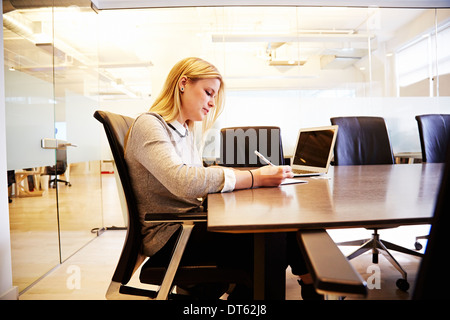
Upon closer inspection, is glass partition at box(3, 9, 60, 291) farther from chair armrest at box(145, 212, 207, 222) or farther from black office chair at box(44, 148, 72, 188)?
chair armrest at box(145, 212, 207, 222)

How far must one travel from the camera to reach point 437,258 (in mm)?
354

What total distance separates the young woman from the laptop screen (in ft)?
1.54

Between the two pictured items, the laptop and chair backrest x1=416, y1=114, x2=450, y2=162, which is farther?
chair backrest x1=416, y1=114, x2=450, y2=162

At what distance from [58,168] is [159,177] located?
2051 mm

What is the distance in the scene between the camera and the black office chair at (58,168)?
2.47 meters

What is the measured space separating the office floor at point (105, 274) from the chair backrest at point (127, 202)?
4.04ft

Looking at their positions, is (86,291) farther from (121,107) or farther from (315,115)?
(315,115)

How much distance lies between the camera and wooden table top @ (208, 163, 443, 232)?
600mm

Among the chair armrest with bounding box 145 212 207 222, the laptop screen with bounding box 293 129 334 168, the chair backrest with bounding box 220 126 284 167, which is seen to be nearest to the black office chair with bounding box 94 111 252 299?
the chair armrest with bounding box 145 212 207 222

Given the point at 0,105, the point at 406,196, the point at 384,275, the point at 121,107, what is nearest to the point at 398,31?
the point at 384,275

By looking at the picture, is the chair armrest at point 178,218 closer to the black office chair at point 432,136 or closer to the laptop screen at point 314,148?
the laptop screen at point 314,148

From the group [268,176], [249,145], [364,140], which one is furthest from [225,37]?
[268,176]

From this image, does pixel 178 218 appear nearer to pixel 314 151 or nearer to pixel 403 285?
pixel 314 151

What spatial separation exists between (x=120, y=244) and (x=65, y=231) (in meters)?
0.57
